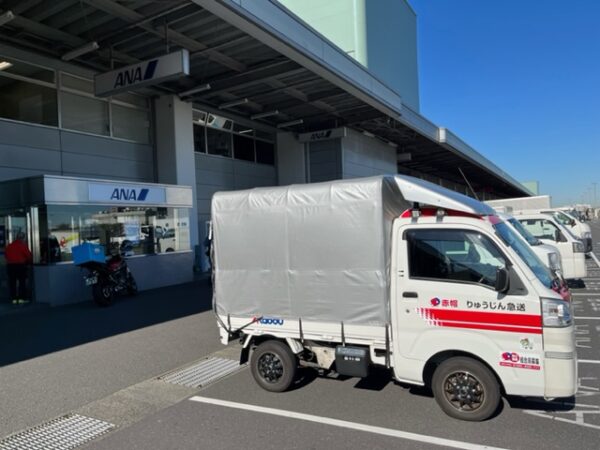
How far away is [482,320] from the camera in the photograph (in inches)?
162

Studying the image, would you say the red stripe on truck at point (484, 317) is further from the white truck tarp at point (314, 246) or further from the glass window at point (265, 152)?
the glass window at point (265, 152)

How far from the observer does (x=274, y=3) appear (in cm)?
1148

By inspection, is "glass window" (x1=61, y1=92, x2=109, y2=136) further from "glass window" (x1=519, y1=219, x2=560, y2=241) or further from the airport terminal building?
"glass window" (x1=519, y1=219, x2=560, y2=241)

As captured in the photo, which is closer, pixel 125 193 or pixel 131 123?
pixel 125 193

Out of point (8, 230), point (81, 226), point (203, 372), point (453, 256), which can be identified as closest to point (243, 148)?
point (81, 226)

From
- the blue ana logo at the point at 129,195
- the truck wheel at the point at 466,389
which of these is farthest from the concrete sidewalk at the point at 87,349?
the truck wheel at the point at 466,389

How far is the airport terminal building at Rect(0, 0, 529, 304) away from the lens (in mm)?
11375

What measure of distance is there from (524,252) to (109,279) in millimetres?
9772

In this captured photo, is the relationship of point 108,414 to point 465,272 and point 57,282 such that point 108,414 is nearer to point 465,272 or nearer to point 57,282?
point 465,272

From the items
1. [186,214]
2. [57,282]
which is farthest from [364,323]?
[186,214]

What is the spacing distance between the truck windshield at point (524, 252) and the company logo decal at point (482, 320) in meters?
0.41

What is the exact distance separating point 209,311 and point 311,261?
18.3 feet

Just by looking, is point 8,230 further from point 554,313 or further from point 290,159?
point 290,159

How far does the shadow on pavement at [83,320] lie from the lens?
294 inches
